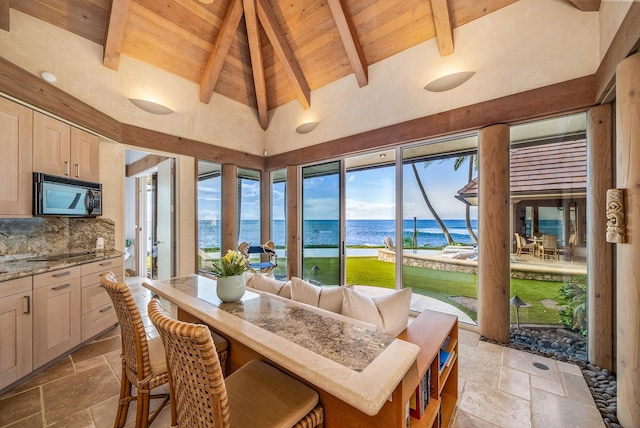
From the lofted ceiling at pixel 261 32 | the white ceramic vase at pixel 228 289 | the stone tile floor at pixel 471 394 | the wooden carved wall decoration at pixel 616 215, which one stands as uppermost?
the lofted ceiling at pixel 261 32

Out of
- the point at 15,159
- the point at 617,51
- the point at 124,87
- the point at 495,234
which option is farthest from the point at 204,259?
the point at 617,51

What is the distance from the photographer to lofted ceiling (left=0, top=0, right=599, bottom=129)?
3.04 meters

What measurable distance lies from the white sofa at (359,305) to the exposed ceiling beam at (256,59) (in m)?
3.89

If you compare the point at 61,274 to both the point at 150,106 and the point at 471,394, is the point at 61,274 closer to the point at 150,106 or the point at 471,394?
the point at 150,106

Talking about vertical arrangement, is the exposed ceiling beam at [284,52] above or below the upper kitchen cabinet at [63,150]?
above

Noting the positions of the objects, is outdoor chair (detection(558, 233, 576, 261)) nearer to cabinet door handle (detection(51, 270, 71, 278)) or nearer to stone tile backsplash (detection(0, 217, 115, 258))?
cabinet door handle (detection(51, 270, 71, 278))

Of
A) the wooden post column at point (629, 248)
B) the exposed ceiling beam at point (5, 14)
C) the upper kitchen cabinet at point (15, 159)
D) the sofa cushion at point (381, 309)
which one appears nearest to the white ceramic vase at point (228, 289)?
the sofa cushion at point (381, 309)

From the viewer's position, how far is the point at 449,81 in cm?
302

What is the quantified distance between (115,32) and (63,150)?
167 centimetres

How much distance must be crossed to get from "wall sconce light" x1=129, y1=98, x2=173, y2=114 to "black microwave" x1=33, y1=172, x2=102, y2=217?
1.32m

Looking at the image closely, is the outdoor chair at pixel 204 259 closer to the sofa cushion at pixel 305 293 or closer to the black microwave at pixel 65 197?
the black microwave at pixel 65 197

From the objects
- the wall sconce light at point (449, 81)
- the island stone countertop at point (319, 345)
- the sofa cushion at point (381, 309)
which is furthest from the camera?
the wall sconce light at point (449, 81)

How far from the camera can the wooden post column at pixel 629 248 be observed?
5.42ft

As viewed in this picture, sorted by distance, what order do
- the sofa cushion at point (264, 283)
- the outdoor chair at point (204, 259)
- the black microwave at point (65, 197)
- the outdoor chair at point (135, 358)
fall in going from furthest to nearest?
1. the outdoor chair at point (204, 259)
2. the black microwave at point (65, 197)
3. the sofa cushion at point (264, 283)
4. the outdoor chair at point (135, 358)
